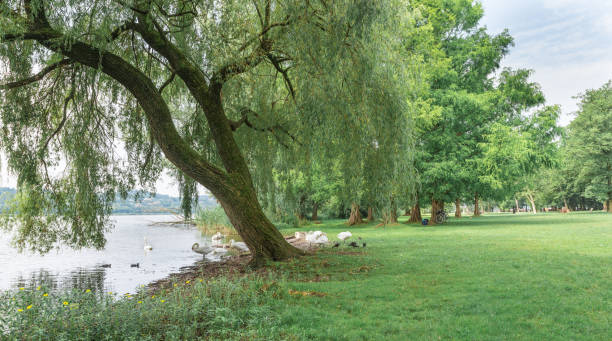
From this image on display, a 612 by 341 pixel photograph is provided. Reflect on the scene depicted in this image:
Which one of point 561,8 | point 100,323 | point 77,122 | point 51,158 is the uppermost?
point 561,8

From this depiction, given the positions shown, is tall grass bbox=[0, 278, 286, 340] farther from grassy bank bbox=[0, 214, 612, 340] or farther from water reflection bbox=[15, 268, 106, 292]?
water reflection bbox=[15, 268, 106, 292]

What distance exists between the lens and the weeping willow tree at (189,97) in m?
7.28

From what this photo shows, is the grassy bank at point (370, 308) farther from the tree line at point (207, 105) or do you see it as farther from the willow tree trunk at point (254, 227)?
the tree line at point (207, 105)

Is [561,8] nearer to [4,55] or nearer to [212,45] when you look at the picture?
[212,45]

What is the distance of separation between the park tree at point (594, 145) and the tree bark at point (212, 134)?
39.7 metres

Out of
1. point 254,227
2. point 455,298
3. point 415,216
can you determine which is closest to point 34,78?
point 254,227

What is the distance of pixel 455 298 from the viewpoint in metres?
6.28

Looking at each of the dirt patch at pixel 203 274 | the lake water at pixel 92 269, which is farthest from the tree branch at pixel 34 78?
the dirt patch at pixel 203 274

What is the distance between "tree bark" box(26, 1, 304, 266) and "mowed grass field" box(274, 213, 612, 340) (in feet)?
3.72

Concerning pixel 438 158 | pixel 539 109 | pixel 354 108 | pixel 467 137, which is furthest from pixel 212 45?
pixel 539 109

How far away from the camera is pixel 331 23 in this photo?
23.4 feet

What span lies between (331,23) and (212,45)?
281cm

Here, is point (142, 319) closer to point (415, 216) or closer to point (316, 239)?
point (316, 239)

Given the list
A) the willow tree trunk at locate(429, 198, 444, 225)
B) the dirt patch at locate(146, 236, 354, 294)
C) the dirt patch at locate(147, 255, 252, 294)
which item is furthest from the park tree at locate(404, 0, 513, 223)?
the dirt patch at locate(147, 255, 252, 294)
